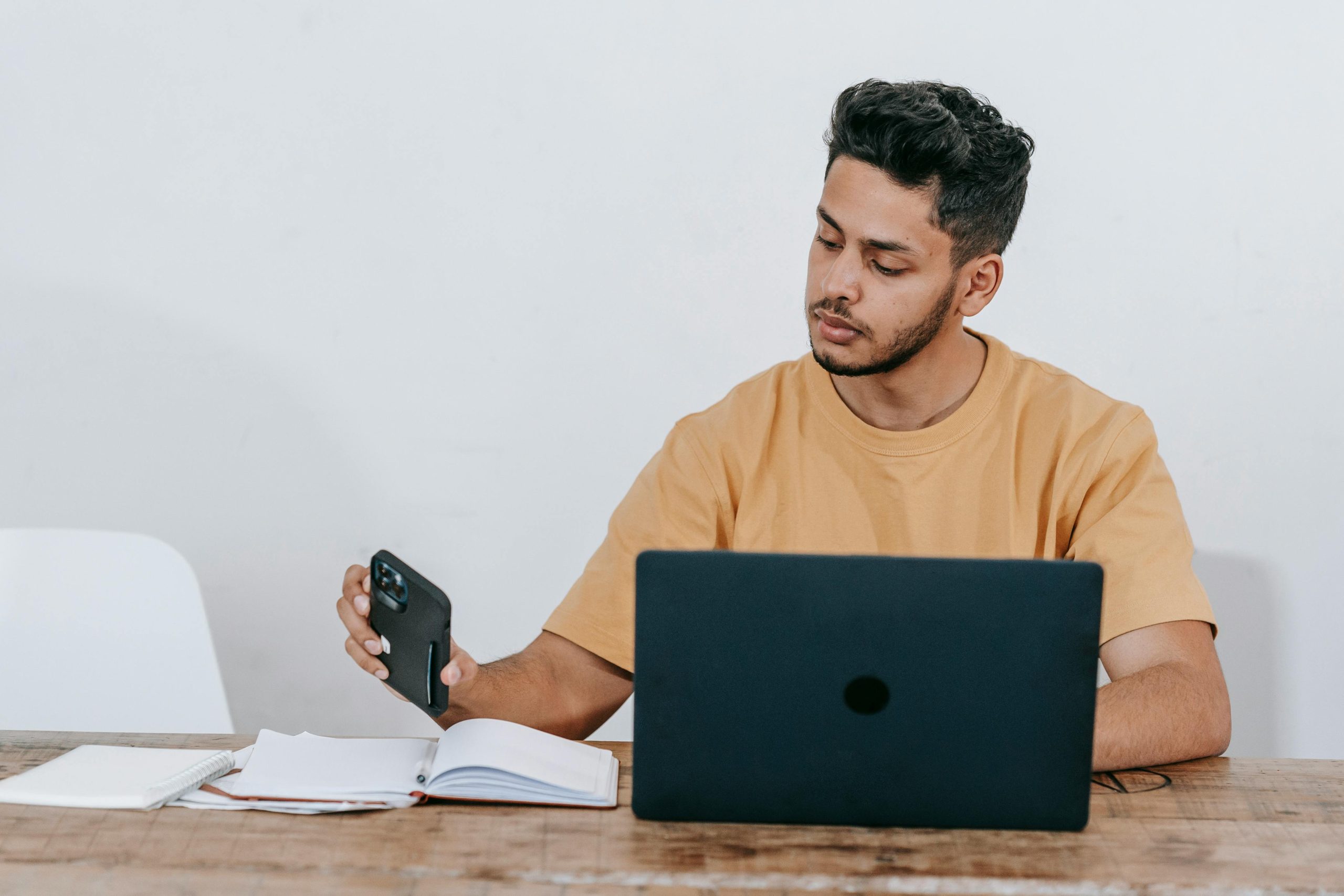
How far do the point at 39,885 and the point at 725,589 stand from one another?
0.55m

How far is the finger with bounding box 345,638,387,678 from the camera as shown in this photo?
3.88 feet

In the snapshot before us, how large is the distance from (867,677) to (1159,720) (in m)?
0.45

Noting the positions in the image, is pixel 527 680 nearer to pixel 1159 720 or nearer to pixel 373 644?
pixel 373 644

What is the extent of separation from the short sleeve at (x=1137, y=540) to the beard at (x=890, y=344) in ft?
0.90

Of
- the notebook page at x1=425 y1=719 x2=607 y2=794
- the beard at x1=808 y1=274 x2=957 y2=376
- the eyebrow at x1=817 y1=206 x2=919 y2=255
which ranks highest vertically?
the eyebrow at x1=817 y1=206 x2=919 y2=255

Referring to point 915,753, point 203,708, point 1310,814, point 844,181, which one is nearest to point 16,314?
point 203,708

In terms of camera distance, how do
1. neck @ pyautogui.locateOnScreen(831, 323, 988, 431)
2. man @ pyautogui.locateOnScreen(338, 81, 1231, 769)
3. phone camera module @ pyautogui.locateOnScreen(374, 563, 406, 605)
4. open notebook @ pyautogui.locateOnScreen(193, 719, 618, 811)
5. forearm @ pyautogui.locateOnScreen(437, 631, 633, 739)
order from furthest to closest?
neck @ pyautogui.locateOnScreen(831, 323, 988, 431) < man @ pyautogui.locateOnScreen(338, 81, 1231, 769) < forearm @ pyautogui.locateOnScreen(437, 631, 633, 739) < phone camera module @ pyautogui.locateOnScreen(374, 563, 406, 605) < open notebook @ pyautogui.locateOnScreen(193, 719, 618, 811)

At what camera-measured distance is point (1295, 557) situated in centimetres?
212

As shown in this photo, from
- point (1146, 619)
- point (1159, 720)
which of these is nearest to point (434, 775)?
point (1159, 720)

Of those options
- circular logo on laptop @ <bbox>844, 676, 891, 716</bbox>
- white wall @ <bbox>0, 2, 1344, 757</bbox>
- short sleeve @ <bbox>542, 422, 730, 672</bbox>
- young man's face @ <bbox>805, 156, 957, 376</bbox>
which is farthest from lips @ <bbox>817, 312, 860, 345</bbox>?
circular logo on laptop @ <bbox>844, 676, 891, 716</bbox>

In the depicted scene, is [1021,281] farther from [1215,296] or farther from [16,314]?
[16,314]

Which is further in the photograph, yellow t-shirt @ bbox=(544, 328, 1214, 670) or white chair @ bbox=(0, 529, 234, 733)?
white chair @ bbox=(0, 529, 234, 733)

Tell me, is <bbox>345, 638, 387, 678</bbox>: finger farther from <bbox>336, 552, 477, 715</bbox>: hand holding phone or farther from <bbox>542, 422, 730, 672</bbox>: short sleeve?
→ <bbox>542, 422, 730, 672</bbox>: short sleeve

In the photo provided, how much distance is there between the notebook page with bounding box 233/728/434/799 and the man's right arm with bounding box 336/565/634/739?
76 millimetres
